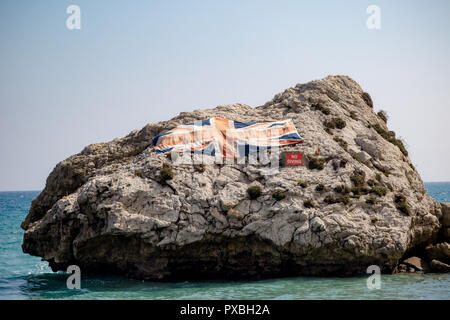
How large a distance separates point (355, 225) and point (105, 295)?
12.7 m

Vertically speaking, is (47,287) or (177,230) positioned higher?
(177,230)

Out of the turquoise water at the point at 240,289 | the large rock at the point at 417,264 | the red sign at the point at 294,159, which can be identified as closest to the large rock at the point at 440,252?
the large rock at the point at 417,264

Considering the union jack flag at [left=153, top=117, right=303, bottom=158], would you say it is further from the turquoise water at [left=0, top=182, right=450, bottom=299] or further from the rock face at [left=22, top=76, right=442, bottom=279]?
the turquoise water at [left=0, top=182, right=450, bottom=299]

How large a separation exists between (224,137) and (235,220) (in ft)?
19.5

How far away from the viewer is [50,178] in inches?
1261

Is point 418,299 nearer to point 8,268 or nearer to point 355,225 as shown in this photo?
point 355,225

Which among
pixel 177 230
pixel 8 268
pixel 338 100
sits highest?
pixel 338 100

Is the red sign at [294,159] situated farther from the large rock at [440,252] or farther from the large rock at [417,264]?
the large rock at [440,252]

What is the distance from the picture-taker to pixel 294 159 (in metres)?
29.2

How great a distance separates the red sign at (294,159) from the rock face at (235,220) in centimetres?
44

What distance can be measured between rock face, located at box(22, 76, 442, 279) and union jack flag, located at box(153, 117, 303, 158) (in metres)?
0.94
